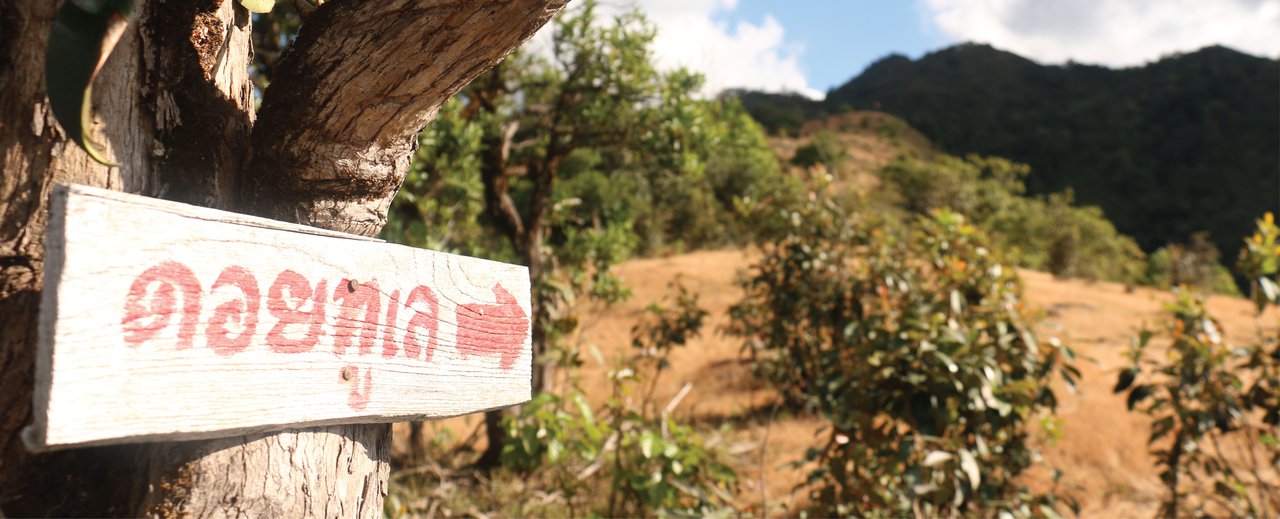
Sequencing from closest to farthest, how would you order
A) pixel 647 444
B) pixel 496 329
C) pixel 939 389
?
pixel 496 329, pixel 647 444, pixel 939 389

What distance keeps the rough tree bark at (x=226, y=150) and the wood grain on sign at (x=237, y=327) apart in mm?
101

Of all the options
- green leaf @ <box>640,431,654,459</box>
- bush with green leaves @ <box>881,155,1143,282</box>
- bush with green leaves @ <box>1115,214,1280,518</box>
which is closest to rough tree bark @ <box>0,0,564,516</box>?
green leaf @ <box>640,431,654,459</box>

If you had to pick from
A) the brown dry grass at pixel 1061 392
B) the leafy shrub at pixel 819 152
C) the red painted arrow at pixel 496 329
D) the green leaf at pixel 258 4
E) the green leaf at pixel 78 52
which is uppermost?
the leafy shrub at pixel 819 152

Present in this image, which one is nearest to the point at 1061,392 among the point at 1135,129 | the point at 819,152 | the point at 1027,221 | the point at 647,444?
the point at 647,444

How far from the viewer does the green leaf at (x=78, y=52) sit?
78 centimetres

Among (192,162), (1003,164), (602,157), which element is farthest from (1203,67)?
(192,162)

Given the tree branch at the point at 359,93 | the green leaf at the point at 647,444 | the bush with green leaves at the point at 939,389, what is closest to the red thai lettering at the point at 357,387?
the tree branch at the point at 359,93

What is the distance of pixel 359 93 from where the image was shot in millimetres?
965

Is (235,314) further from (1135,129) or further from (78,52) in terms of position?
(1135,129)

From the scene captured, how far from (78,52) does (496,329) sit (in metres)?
0.58

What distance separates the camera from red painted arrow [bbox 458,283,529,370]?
42.9 inches

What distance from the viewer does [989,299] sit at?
2.88 m

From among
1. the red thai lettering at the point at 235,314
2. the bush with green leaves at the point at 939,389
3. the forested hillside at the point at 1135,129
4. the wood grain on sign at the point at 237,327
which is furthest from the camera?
the forested hillside at the point at 1135,129

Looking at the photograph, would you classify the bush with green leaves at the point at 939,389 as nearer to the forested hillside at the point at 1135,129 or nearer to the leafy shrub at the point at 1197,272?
the leafy shrub at the point at 1197,272
